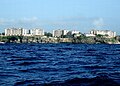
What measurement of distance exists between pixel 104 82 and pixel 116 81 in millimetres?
1027

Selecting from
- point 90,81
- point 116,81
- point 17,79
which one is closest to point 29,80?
point 17,79

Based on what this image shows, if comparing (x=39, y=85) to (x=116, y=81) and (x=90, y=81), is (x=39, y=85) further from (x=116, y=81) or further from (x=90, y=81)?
(x=116, y=81)

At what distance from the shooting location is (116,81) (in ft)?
71.7

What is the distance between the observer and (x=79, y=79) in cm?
2277

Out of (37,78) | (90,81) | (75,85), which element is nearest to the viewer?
(75,85)

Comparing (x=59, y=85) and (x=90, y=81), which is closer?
(x=59, y=85)

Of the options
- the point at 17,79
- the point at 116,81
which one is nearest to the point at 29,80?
the point at 17,79

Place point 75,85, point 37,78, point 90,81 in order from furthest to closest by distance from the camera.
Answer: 1. point 37,78
2. point 90,81
3. point 75,85

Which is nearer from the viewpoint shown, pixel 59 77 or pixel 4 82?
pixel 4 82

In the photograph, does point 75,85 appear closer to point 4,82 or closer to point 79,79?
point 79,79

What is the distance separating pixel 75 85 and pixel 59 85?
2.96ft

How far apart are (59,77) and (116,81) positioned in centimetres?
411

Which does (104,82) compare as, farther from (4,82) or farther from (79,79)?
(4,82)

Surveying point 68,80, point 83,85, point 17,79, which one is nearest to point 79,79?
point 68,80
